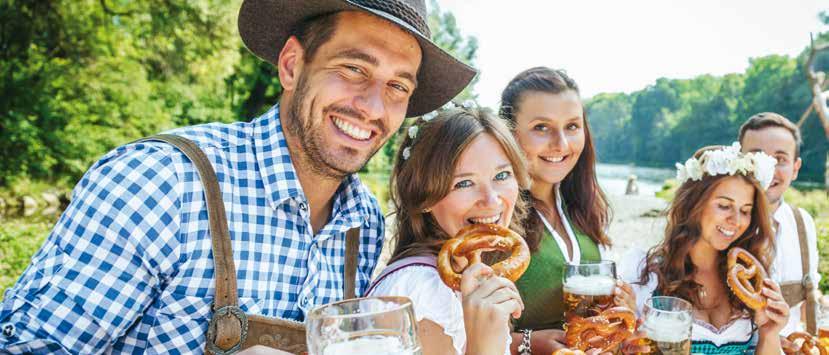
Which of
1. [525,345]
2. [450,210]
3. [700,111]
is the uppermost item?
[700,111]

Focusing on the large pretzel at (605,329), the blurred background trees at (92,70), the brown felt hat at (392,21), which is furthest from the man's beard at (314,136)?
the blurred background trees at (92,70)

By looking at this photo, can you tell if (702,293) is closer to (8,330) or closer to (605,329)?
(605,329)

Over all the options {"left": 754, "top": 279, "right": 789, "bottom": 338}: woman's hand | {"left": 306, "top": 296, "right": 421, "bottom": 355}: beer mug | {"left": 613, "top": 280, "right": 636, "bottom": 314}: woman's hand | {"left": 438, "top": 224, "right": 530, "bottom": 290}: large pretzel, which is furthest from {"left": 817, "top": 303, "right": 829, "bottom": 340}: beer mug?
{"left": 306, "top": 296, "right": 421, "bottom": 355}: beer mug

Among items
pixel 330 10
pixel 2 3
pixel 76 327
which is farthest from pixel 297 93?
pixel 2 3

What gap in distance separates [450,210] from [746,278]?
1.75m

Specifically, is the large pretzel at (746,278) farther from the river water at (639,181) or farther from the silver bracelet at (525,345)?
the river water at (639,181)

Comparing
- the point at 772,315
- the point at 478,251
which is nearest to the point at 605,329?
the point at 478,251

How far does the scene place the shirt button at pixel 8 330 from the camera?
147 cm

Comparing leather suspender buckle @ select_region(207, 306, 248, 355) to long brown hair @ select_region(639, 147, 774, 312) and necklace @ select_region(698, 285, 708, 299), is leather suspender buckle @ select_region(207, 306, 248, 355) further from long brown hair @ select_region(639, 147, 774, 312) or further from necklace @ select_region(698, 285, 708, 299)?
necklace @ select_region(698, 285, 708, 299)

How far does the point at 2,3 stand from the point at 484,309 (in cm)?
1502

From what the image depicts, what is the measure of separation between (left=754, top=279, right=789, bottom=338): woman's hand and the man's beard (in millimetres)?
2196

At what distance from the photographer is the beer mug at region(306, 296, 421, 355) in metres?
1.02

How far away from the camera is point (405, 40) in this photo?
2037 mm

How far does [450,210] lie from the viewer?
2309mm
